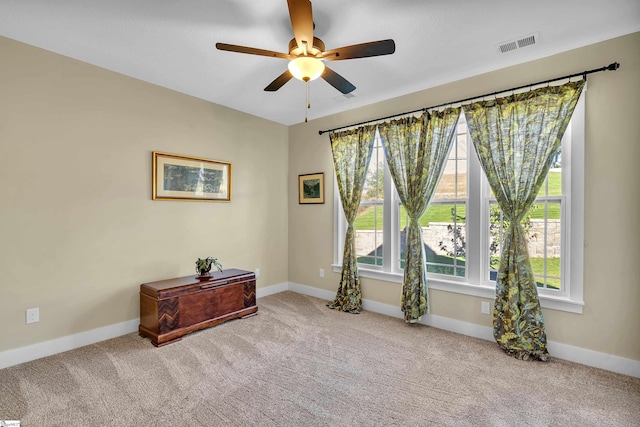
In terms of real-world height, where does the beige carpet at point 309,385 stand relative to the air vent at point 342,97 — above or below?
below

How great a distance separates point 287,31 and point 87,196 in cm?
245

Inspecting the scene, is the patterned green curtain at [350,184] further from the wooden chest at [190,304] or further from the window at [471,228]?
the wooden chest at [190,304]

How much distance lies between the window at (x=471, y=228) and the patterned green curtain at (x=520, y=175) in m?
0.16

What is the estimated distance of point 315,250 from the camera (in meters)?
4.66

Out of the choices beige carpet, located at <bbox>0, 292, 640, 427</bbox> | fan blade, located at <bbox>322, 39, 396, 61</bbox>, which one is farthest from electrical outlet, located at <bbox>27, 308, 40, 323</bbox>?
fan blade, located at <bbox>322, 39, 396, 61</bbox>

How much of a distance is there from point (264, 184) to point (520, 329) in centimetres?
361

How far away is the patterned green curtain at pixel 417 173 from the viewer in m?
3.33

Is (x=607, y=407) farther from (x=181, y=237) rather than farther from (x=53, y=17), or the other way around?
(x=53, y=17)

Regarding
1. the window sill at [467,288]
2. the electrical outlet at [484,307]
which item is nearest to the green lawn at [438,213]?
the window sill at [467,288]

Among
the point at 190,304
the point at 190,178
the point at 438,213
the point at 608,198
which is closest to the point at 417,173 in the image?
the point at 438,213

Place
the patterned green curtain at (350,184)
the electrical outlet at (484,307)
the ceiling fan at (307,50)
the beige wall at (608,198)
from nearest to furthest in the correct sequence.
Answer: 1. the ceiling fan at (307,50)
2. the beige wall at (608,198)
3. the electrical outlet at (484,307)
4. the patterned green curtain at (350,184)

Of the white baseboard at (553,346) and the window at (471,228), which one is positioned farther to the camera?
the window at (471,228)

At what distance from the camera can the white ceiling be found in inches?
86.0

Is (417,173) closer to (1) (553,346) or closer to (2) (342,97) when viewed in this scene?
(2) (342,97)
